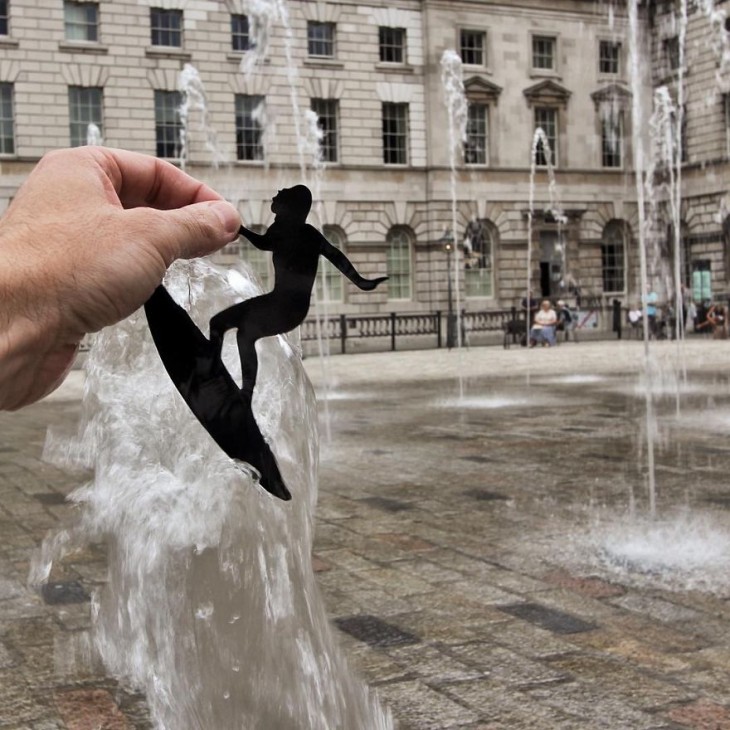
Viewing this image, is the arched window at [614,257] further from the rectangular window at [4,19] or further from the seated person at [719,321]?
the rectangular window at [4,19]

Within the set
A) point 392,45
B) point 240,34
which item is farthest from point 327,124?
point 240,34

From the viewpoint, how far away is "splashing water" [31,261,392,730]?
2.96 meters

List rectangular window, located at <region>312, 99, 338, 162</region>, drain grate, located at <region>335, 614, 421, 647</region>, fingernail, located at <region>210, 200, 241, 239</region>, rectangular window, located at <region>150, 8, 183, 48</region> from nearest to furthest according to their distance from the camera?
fingernail, located at <region>210, 200, 241, 239</region> < drain grate, located at <region>335, 614, 421, 647</region> < rectangular window, located at <region>150, 8, 183, 48</region> < rectangular window, located at <region>312, 99, 338, 162</region>

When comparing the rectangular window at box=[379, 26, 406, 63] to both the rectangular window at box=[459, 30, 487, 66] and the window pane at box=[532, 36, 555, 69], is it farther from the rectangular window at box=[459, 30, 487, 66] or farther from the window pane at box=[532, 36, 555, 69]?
the window pane at box=[532, 36, 555, 69]

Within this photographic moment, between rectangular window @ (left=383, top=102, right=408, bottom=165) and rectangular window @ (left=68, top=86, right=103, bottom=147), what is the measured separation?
33.0 feet

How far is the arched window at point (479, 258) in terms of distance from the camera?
38469 mm

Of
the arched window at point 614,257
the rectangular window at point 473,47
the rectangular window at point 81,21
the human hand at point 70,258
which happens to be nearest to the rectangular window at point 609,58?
the rectangular window at point 473,47

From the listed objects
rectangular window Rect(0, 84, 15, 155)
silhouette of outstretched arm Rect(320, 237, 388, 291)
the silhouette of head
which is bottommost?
silhouette of outstretched arm Rect(320, 237, 388, 291)

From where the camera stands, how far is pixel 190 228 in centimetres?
193

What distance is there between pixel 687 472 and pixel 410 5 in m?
32.5

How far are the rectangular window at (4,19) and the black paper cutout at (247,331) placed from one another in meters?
33.7

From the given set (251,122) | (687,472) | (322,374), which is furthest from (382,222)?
(687,472)

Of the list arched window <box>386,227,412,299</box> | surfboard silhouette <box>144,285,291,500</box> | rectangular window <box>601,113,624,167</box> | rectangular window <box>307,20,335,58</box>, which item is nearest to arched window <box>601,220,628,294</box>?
rectangular window <box>601,113,624,167</box>

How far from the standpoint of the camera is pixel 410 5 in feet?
123
